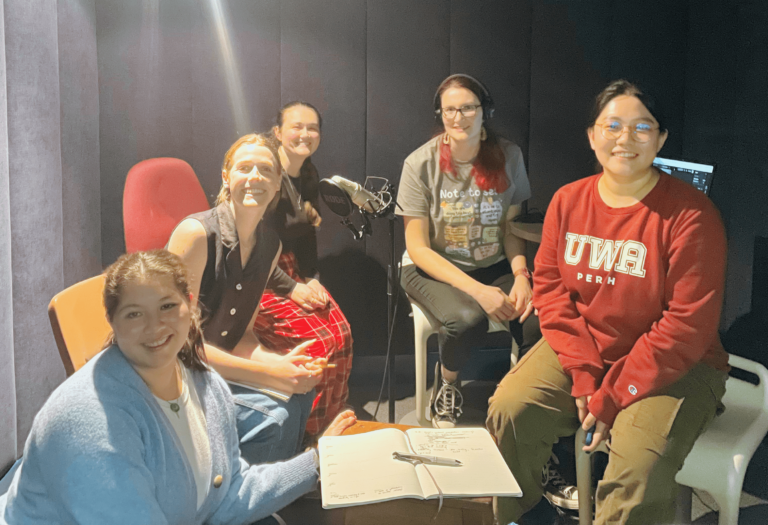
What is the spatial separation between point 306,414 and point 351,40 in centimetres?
110

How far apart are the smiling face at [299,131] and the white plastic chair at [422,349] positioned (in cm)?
61

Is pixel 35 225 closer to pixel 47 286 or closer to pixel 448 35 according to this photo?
pixel 47 286

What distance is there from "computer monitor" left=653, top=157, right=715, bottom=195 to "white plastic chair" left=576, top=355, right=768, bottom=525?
569mm

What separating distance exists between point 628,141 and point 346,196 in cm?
83

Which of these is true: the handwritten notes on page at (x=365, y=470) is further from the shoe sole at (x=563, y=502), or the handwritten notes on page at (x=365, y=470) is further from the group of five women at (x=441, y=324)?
the shoe sole at (x=563, y=502)

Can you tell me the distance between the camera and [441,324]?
6.94ft

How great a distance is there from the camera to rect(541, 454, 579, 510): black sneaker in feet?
6.78

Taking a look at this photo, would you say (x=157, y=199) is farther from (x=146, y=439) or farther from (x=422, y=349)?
(x=422, y=349)

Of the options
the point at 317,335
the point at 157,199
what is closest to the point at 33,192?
the point at 157,199

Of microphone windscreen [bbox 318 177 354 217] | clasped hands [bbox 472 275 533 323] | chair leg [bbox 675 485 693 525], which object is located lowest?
chair leg [bbox 675 485 693 525]

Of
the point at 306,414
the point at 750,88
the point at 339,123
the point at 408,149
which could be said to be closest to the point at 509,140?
the point at 408,149

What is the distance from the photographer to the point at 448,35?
1933mm

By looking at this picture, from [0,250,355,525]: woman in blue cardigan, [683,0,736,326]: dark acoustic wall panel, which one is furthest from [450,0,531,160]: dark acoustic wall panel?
[0,250,355,525]: woman in blue cardigan

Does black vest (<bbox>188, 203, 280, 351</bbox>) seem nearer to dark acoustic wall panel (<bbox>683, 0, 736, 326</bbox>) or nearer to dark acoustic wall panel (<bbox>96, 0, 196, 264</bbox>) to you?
dark acoustic wall panel (<bbox>96, 0, 196, 264</bbox>)
